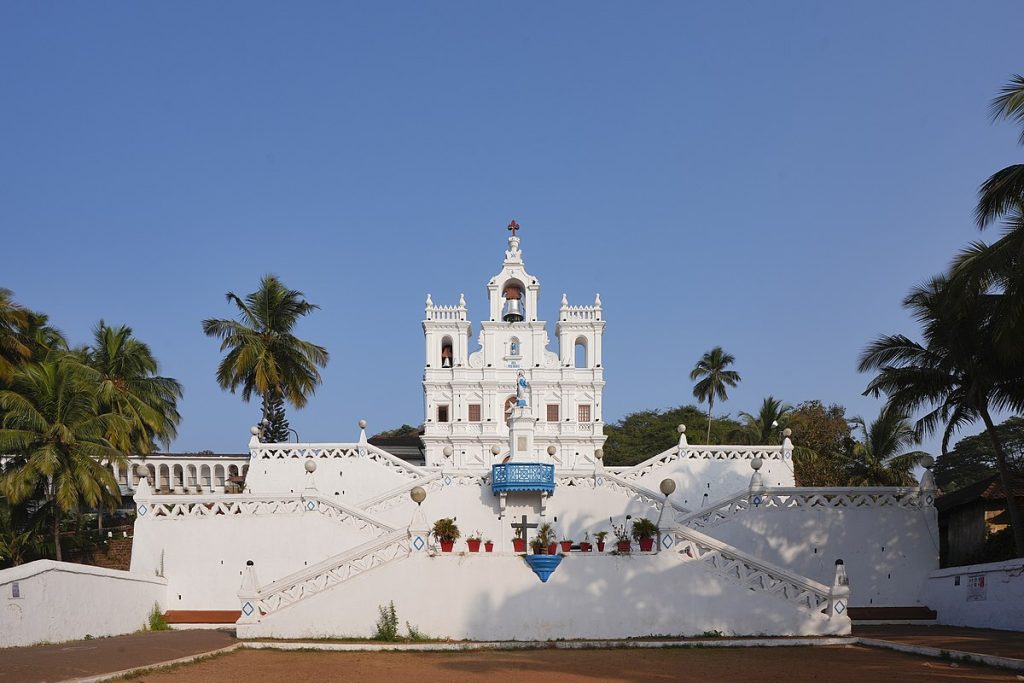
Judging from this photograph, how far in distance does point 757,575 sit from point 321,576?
9.92 metres

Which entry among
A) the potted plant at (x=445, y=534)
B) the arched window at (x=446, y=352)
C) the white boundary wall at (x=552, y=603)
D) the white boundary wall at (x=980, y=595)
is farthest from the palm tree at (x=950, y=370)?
the arched window at (x=446, y=352)

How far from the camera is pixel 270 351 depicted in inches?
1718

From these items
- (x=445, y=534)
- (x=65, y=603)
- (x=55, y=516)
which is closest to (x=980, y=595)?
(x=445, y=534)

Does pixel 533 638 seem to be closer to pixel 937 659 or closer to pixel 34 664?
pixel 937 659

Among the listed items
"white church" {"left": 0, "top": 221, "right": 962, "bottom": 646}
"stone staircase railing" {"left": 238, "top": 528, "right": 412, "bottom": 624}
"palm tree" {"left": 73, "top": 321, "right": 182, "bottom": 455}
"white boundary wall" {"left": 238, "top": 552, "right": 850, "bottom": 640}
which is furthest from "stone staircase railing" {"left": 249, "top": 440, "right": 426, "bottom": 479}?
"white boundary wall" {"left": 238, "top": 552, "right": 850, "bottom": 640}

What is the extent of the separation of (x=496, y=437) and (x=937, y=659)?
37.7m

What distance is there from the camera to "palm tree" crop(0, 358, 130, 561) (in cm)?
2694

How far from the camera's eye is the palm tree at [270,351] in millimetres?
42562

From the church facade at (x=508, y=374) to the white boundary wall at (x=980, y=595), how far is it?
26.6m

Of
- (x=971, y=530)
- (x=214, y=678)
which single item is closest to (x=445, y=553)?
(x=214, y=678)

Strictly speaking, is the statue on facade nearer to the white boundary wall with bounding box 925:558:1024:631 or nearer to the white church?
the white church

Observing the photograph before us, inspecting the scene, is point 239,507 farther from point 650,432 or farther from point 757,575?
point 650,432

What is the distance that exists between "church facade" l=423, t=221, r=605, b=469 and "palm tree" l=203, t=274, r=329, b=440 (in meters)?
10.5

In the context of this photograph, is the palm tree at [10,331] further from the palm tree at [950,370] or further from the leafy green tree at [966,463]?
the leafy green tree at [966,463]
